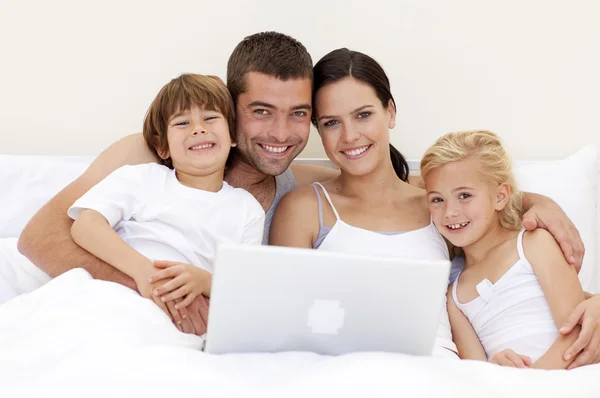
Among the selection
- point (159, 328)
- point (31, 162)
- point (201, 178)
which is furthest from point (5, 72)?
point (159, 328)

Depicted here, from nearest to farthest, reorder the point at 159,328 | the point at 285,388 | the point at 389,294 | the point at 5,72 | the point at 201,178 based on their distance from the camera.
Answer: the point at 285,388
the point at 389,294
the point at 159,328
the point at 201,178
the point at 5,72

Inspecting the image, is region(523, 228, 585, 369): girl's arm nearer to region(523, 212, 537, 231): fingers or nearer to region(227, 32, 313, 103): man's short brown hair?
region(523, 212, 537, 231): fingers

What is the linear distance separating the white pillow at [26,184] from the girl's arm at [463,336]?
1165 millimetres

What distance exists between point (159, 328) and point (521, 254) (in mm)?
888

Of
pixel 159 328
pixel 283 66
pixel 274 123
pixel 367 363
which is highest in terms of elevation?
pixel 283 66

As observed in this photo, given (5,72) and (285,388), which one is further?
(5,72)

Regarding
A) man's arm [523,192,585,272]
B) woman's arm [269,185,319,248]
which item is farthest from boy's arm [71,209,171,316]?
man's arm [523,192,585,272]

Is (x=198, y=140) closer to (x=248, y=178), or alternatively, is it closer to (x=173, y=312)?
(x=248, y=178)

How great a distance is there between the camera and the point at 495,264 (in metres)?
1.68

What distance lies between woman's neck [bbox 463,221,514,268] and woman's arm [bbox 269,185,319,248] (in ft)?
1.38

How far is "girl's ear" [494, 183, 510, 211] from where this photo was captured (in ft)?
5.69

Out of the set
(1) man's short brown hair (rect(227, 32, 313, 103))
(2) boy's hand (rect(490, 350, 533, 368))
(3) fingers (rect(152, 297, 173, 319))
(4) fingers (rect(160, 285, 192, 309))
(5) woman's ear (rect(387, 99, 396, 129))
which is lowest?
(2) boy's hand (rect(490, 350, 533, 368))

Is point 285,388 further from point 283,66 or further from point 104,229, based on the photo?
point 283,66

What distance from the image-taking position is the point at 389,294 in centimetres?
108
